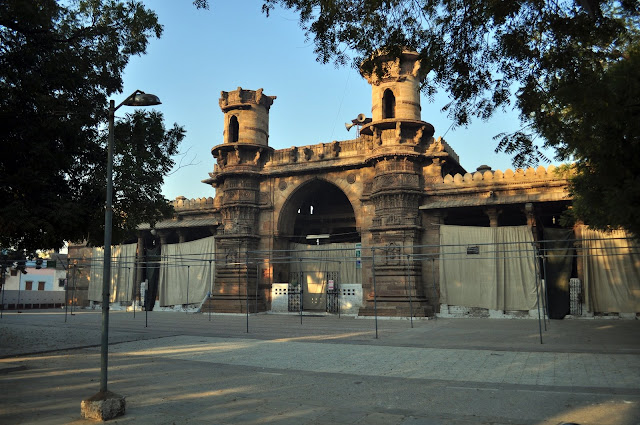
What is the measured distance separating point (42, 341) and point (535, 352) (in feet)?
45.6

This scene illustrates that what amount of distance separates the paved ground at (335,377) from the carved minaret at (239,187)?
10.5 metres

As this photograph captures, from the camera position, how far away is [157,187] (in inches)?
501

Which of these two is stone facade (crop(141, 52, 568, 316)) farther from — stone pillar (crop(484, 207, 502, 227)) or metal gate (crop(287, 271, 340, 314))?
metal gate (crop(287, 271, 340, 314))

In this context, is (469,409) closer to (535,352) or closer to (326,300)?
(535,352)

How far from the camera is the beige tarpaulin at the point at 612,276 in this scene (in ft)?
64.1

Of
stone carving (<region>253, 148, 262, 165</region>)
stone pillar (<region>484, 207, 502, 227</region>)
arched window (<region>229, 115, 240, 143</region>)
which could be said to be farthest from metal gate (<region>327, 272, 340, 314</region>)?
arched window (<region>229, 115, 240, 143</region>)

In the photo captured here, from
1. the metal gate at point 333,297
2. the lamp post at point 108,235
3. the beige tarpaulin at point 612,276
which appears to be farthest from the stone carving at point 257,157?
the lamp post at point 108,235

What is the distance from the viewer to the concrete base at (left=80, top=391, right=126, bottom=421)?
6.09 m

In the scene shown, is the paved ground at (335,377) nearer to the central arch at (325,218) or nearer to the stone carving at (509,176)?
the stone carving at (509,176)

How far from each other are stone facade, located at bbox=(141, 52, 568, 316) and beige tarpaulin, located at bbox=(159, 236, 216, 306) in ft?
4.18

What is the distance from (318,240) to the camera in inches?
1190

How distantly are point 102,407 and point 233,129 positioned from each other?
78.4ft

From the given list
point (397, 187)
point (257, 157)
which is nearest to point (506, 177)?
point (397, 187)

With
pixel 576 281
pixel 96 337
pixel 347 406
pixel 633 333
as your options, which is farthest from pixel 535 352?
pixel 96 337
